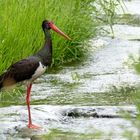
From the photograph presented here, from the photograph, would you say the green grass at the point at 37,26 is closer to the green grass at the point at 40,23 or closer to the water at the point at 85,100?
the green grass at the point at 40,23

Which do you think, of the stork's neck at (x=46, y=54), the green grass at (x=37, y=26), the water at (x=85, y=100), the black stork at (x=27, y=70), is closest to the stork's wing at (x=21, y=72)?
the black stork at (x=27, y=70)

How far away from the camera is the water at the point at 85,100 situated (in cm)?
668

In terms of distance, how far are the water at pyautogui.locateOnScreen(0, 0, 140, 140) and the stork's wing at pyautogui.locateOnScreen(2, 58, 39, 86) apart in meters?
0.31

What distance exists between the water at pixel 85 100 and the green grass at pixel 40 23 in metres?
0.33

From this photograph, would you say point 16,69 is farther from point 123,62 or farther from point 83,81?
point 123,62

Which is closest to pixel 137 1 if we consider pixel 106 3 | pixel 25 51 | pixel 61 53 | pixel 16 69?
pixel 106 3

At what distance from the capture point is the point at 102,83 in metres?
9.50

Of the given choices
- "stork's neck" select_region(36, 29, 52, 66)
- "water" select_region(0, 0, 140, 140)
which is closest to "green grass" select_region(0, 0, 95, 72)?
"water" select_region(0, 0, 140, 140)

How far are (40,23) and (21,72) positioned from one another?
2903mm

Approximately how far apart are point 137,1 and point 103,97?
8.95 meters

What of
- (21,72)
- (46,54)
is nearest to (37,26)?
(46,54)

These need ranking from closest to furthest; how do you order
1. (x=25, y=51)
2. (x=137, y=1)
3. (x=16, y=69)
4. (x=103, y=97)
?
(x=16, y=69)
(x=103, y=97)
(x=25, y=51)
(x=137, y=1)

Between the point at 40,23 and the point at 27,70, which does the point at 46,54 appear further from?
the point at 40,23

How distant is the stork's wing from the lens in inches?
284
